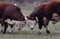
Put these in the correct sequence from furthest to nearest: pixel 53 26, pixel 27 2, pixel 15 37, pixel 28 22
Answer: pixel 27 2 → pixel 53 26 → pixel 28 22 → pixel 15 37

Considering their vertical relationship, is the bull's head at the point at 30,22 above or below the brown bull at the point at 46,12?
below

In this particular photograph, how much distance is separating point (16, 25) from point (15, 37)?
1591 mm

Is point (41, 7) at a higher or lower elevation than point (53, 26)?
higher

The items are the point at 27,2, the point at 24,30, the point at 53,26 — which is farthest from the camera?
the point at 27,2

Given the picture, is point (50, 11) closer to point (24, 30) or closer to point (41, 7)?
point (41, 7)

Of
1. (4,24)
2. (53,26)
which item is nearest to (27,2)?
(53,26)

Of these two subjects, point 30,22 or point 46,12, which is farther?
point 46,12

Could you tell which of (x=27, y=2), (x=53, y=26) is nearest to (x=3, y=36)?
(x=53, y=26)

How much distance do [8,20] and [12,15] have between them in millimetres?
304

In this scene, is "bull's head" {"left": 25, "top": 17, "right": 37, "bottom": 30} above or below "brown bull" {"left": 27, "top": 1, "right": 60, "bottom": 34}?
below

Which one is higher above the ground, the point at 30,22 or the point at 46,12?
the point at 46,12

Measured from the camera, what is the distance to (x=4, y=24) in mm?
17297

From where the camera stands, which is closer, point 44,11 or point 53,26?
point 44,11

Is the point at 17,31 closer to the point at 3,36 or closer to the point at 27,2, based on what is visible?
the point at 3,36
